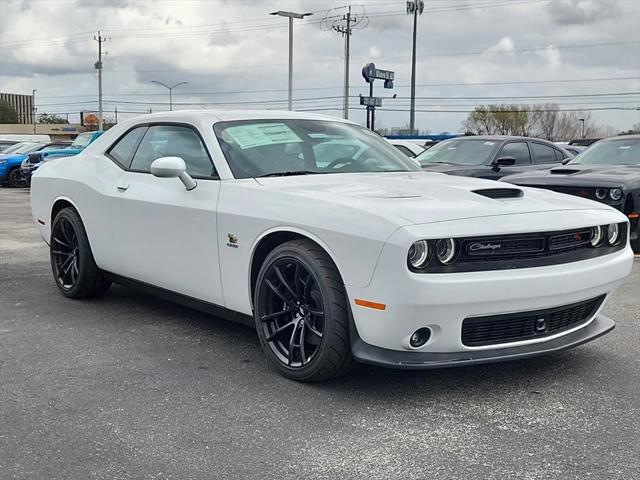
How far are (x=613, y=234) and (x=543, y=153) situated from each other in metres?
7.82

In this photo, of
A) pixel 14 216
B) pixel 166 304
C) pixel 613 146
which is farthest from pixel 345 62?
pixel 166 304

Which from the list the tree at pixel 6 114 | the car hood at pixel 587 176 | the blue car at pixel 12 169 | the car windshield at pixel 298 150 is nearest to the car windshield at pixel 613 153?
the car hood at pixel 587 176

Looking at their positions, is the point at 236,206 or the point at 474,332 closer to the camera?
the point at 474,332

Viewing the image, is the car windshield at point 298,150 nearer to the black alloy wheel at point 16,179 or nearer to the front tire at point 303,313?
the front tire at point 303,313

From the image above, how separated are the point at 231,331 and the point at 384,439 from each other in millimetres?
1979

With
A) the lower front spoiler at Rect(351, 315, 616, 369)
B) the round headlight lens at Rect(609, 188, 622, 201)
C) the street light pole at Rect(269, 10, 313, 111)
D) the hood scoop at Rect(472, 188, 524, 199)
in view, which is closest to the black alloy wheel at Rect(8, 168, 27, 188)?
the street light pole at Rect(269, 10, 313, 111)

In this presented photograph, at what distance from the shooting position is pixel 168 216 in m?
4.65

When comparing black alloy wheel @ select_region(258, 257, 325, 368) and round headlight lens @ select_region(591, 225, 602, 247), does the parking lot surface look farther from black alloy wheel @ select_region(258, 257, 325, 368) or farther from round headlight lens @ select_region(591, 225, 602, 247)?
round headlight lens @ select_region(591, 225, 602, 247)

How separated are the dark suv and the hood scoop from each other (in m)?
6.15

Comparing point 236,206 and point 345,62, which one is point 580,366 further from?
point 345,62

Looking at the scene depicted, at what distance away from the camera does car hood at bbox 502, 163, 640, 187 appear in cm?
772

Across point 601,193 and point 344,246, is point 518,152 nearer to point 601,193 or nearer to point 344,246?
point 601,193

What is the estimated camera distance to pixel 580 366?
4.20 metres

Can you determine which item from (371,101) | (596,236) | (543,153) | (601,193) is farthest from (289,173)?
(371,101)
